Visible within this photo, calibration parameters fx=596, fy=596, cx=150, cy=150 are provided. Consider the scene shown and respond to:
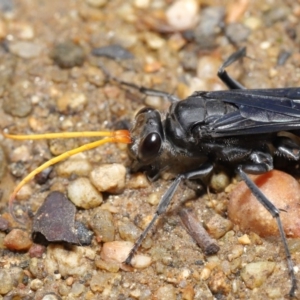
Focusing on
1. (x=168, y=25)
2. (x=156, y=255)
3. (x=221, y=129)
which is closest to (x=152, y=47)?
(x=168, y=25)

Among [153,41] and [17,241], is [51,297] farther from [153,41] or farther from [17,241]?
[153,41]

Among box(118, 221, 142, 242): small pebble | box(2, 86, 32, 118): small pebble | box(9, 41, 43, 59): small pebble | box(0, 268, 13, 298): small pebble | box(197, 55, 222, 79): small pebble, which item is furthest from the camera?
box(9, 41, 43, 59): small pebble

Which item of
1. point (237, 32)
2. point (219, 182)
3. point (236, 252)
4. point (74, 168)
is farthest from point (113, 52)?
point (236, 252)

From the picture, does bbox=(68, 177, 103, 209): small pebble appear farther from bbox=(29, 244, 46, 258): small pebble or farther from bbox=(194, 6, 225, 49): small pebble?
bbox=(194, 6, 225, 49): small pebble

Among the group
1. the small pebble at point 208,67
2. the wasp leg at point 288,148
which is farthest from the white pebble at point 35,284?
the small pebble at point 208,67

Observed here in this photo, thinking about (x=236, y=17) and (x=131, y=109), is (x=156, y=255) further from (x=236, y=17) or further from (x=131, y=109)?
(x=236, y=17)

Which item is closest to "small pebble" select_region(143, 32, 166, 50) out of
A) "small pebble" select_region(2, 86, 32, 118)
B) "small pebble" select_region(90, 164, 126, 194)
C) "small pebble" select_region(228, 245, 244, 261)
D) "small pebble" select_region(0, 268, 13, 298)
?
"small pebble" select_region(2, 86, 32, 118)
